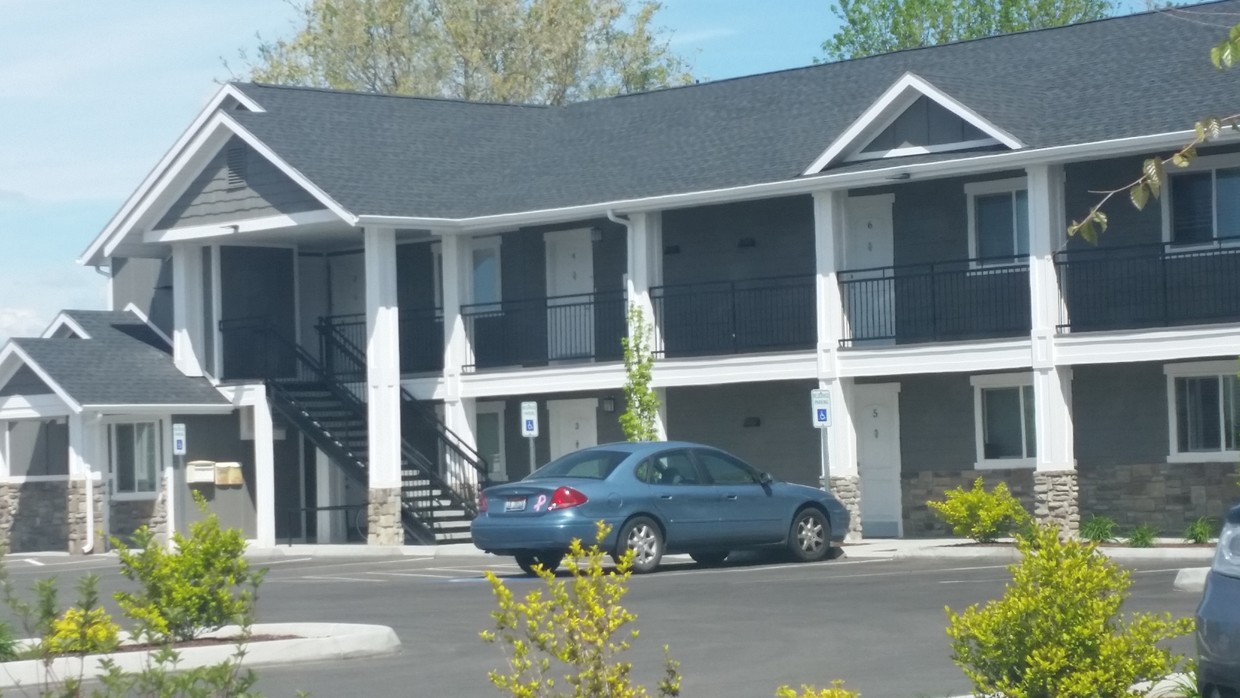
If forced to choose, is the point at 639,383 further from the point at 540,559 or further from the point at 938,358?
the point at 540,559

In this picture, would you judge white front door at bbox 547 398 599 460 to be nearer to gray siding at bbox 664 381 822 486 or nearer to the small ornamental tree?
gray siding at bbox 664 381 822 486

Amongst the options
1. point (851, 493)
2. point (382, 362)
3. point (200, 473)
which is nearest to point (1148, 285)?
point (851, 493)

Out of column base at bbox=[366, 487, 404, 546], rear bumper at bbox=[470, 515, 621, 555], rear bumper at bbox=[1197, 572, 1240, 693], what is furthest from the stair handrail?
rear bumper at bbox=[1197, 572, 1240, 693]

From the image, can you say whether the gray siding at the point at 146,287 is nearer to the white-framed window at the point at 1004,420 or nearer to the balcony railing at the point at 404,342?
the balcony railing at the point at 404,342

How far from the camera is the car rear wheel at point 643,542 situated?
21812 millimetres

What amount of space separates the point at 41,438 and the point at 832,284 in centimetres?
1567

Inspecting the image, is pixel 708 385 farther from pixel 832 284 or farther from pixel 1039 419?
pixel 1039 419

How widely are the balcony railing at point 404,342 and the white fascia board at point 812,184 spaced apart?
7.19 feet

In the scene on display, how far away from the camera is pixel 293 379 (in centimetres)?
3519

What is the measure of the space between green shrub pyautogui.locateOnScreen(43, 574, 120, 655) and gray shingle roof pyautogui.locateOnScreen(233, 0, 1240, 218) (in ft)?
56.5

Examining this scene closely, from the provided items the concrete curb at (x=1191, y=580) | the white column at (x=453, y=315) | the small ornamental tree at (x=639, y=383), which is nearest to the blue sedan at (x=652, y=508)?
the concrete curb at (x=1191, y=580)

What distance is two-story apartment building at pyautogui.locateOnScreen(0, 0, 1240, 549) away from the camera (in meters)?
26.5

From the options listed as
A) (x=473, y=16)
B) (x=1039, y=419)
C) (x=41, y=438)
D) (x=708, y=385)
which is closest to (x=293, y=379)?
(x=41, y=438)

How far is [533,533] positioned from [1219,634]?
13520 mm
